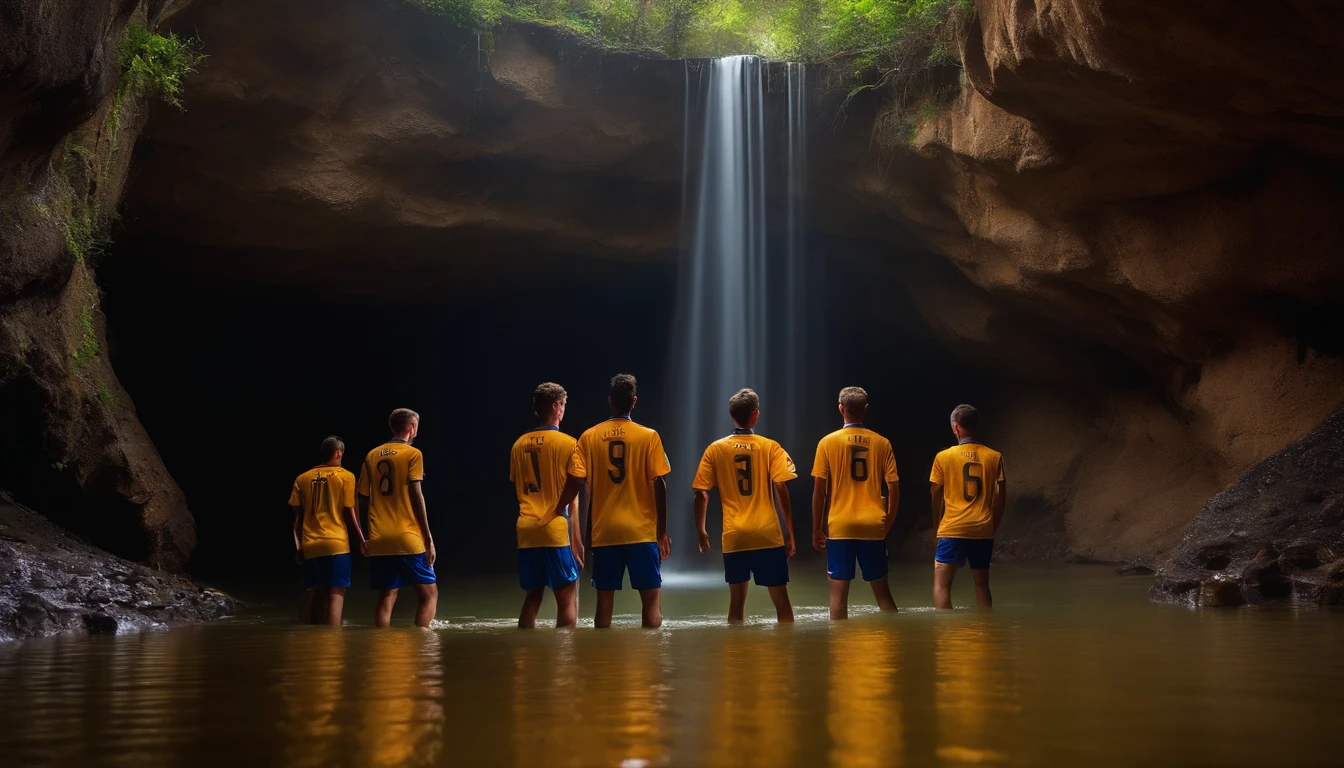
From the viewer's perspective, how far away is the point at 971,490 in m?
8.48

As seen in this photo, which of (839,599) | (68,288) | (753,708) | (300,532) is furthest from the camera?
(68,288)

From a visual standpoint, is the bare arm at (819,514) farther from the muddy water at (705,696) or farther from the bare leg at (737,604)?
the muddy water at (705,696)

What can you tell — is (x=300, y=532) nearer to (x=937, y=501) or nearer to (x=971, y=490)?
(x=937, y=501)

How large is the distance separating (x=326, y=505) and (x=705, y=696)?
5.54 m

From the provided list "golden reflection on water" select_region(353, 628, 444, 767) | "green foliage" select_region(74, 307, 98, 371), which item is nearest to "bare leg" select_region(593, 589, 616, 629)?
"golden reflection on water" select_region(353, 628, 444, 767)

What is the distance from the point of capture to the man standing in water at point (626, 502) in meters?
7.16

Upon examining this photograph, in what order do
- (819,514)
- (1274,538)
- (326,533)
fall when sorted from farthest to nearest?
(1274,538)
(326,533)
(819,514)

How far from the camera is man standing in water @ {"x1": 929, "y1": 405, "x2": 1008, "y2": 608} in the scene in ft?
27.7

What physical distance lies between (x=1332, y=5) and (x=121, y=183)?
11.4 meters

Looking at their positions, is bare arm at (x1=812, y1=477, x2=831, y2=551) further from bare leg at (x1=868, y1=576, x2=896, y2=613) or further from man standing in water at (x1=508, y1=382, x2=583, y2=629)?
man standing in water at (x1=508, y1=382, x2=583, y2=629)

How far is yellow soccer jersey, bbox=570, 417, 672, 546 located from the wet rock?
4.08 m

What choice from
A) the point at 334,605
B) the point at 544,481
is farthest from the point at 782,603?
the point at 334,605

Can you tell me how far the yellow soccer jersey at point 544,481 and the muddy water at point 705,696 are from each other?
825 millimetres

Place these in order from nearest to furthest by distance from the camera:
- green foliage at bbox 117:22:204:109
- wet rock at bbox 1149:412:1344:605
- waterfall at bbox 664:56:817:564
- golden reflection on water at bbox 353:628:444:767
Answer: golden reflection on water at bbox 353:628:444:767
wet rock at bbox 1149:412:1344:605
green foliage at bbox 117:22:204:109
waterfall at bbox 664:56:817:564
